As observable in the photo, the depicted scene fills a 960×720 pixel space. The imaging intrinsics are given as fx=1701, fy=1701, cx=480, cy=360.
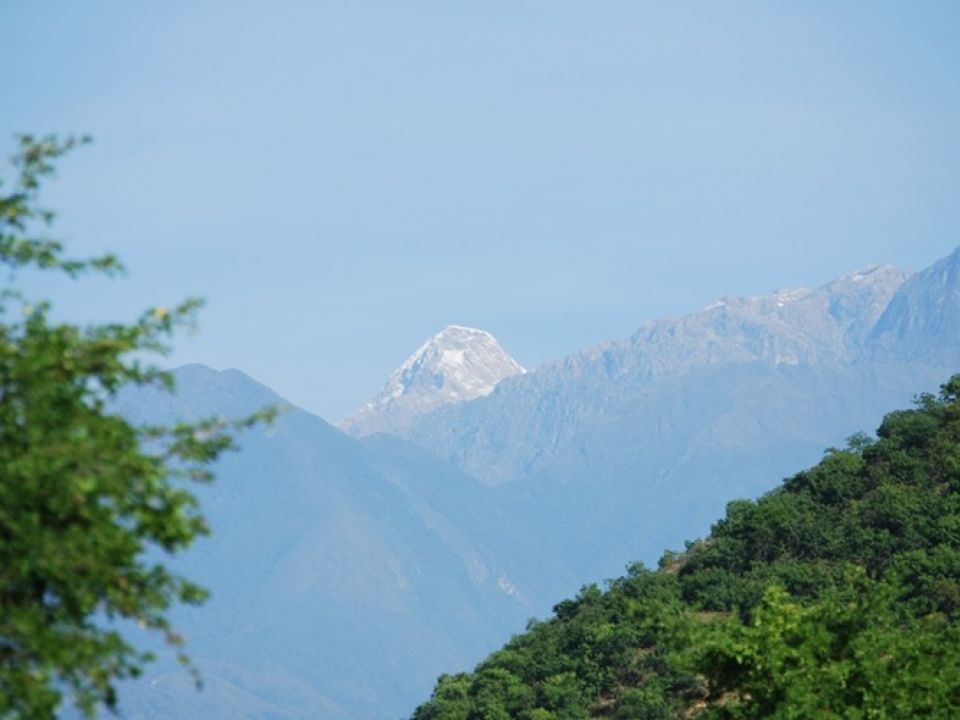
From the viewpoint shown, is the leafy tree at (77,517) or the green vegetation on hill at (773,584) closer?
the leafy tree at (77,517)

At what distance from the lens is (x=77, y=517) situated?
55.3 ft

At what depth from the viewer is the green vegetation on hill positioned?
226ft

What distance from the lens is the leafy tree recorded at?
53.0ft

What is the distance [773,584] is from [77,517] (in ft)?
155

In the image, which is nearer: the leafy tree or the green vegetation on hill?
the leafy tree

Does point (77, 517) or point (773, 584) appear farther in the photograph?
point (773, 584)

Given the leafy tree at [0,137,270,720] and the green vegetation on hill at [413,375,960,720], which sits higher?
the green vegetation on hill at [413,375,960,720]

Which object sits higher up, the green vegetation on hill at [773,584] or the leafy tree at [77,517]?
the green vegetation on hill at [773,584]

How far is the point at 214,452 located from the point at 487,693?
A: 251 ft

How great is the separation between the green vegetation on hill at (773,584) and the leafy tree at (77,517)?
22.9 meters

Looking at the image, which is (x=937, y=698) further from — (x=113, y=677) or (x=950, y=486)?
(x=950, y=486)

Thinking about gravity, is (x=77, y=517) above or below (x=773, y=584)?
below

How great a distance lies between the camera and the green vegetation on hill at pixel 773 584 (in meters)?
68.8

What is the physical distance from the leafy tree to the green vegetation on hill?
2293 centimetres
